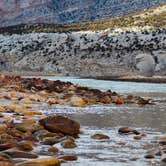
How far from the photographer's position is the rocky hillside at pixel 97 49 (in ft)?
386

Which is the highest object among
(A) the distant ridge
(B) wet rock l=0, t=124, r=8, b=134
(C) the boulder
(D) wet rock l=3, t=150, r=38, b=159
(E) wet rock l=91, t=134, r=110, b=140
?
(A) the distant ridge

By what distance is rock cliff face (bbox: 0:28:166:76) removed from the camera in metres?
117

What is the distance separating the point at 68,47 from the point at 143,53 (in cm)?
2011

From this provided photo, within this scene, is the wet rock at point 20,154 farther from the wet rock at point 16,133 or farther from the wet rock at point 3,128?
the wet rock at point 3,128

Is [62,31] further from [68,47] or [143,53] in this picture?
[143,53]

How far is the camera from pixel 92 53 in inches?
4938

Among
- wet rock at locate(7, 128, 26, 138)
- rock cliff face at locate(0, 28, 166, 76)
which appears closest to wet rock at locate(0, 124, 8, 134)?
wet rock at locate(7, 128, 26, 138)

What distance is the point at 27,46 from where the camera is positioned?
451 feet

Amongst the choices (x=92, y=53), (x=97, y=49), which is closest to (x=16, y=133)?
(x=92, y=53)

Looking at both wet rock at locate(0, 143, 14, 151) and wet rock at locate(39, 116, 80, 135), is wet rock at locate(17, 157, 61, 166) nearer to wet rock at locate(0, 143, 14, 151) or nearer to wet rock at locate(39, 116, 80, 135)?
wet rock at locate(0, 143, 14, 151)

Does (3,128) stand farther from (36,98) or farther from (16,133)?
(36,98)

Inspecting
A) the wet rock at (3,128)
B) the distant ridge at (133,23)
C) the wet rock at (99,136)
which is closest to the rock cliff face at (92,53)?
the distant ridge at (133,23)

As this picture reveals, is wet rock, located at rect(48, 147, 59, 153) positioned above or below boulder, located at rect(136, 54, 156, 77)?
below

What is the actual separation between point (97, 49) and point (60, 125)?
10823 cm
